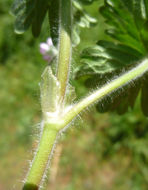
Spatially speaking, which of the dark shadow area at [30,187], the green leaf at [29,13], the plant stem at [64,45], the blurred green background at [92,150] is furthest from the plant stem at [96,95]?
the blurred green background at [92,150]

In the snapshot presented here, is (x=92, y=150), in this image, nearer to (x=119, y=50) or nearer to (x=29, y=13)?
(x=119, y=50)

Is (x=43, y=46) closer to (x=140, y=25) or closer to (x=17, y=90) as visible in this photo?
(x=140, y=25)

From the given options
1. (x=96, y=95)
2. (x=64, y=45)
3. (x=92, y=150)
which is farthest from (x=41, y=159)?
(x=92, y=150)

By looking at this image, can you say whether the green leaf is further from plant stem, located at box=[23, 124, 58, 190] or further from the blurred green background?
the blurred green background

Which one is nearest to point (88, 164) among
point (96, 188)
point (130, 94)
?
point (96, 188)

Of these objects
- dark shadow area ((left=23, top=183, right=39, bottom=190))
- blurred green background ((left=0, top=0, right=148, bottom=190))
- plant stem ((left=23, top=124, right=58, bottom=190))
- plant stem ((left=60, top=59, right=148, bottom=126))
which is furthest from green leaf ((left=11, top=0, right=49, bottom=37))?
blurred green background ((left=0, top=0, right=148, bottom=190))

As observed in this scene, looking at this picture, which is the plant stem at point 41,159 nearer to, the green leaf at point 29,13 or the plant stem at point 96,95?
the plant stem at point 96,95
